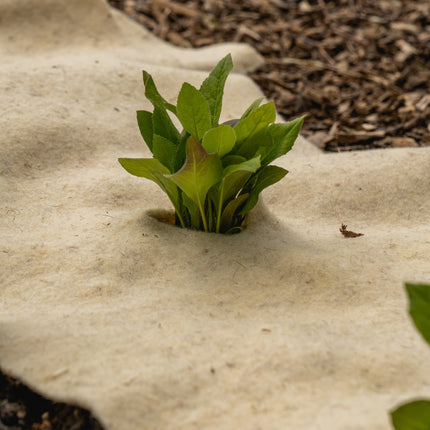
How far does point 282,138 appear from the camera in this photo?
156 centimetres

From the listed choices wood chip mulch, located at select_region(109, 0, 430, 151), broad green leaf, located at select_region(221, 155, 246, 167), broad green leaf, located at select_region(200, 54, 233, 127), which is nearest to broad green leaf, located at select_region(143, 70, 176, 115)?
broad green leaf, located at select_region(200, 54, 233, 127)

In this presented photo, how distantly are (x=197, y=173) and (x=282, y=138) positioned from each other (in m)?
0.28

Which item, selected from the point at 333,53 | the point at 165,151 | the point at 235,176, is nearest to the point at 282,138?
the point at 235,176

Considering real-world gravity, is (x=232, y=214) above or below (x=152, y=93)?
below

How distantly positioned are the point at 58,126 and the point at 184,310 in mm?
1056

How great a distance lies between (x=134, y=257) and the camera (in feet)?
5.08

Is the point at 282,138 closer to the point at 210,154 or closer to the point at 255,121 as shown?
the point at 255,121

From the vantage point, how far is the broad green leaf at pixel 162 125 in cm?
157

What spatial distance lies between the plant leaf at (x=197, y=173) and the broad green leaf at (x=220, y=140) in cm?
4

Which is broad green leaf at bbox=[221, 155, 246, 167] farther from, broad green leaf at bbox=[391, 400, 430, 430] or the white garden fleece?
broad green leaf at bbox=[391, 400, 430, 430]

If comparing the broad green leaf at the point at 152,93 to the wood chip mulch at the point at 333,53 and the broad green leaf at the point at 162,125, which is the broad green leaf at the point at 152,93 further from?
the wood chip mulch at the point at 333,53

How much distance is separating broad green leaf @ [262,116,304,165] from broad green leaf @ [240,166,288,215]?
27 millimetres

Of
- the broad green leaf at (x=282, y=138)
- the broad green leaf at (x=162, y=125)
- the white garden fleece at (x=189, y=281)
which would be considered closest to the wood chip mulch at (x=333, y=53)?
the white garden fleece at (x=189, y=281)

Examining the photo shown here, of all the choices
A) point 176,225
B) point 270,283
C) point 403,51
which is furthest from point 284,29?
point 270,283
